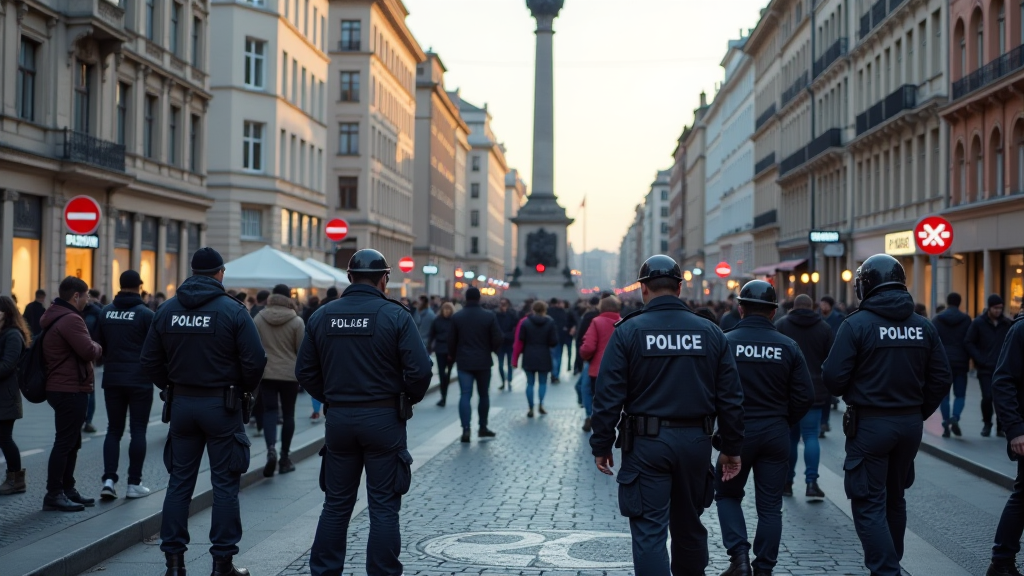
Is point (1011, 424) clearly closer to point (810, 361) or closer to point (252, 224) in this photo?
point (810, 361)

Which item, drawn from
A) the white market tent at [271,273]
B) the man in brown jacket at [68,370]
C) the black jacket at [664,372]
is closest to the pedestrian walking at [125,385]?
the man in brown jacket at [68,370]

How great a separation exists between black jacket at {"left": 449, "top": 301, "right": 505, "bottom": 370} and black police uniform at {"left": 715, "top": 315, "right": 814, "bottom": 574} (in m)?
8.47

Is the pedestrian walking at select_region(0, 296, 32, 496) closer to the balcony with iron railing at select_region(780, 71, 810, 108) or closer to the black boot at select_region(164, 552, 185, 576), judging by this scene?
the black boot at select_region(164, 552, 185, 576)

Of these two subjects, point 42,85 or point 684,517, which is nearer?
point 684,517

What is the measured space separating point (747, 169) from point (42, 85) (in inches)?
2393

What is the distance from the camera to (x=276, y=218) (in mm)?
51969

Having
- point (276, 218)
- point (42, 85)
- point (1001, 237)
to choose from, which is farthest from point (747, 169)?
point (42, 85)

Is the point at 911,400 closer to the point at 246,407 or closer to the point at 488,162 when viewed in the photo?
the point at 246,407

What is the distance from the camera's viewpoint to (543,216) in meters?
53.3

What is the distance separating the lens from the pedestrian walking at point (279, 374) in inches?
503

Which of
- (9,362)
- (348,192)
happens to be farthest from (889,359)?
(348,192)

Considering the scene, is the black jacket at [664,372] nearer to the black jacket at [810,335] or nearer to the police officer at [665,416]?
the police officer at [665,416]

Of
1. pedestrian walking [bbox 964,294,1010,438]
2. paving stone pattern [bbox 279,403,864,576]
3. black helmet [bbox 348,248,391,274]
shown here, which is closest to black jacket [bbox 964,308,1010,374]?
pedestrian walking [bbox 964,294,1010,438]

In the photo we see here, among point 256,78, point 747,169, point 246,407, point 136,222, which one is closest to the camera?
point 246,407
